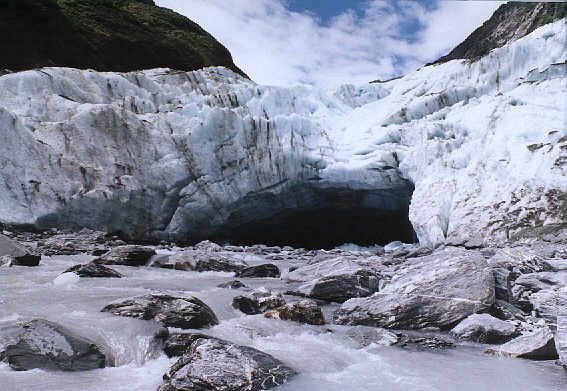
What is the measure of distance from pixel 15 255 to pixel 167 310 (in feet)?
21.6

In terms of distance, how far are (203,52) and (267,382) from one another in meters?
39.1

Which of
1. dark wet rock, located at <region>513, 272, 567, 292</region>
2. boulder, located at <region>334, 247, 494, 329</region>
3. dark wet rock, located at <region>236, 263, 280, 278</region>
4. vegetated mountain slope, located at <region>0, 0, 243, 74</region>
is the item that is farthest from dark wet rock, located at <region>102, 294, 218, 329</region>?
vegetated mountain slope, located at <region>0, 0, 243, 74</region>

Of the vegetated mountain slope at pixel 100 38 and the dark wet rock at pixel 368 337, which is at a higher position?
the vegetated mountain slope at pixel 100 38

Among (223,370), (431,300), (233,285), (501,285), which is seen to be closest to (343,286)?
(431,300)

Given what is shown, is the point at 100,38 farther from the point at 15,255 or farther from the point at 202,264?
the point at 202,264

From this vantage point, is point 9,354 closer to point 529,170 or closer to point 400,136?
point 529,170

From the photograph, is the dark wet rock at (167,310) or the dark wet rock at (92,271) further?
the dark wet rock at (92,271)

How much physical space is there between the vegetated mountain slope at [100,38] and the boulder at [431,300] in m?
25.3

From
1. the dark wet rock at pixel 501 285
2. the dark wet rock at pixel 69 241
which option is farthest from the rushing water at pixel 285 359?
the dark wet rock at pixel 69 241

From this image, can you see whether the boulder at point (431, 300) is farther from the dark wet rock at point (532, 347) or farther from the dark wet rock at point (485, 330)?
the dark wet rock at point (532, 347)

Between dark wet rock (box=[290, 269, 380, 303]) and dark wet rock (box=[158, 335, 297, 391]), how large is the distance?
3.44 m

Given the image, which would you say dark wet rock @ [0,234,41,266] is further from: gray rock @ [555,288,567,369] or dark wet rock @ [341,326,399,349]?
gray rock @ [555,288,567,369]

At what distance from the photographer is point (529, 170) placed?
13.8 meters

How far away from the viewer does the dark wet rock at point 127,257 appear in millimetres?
11141
